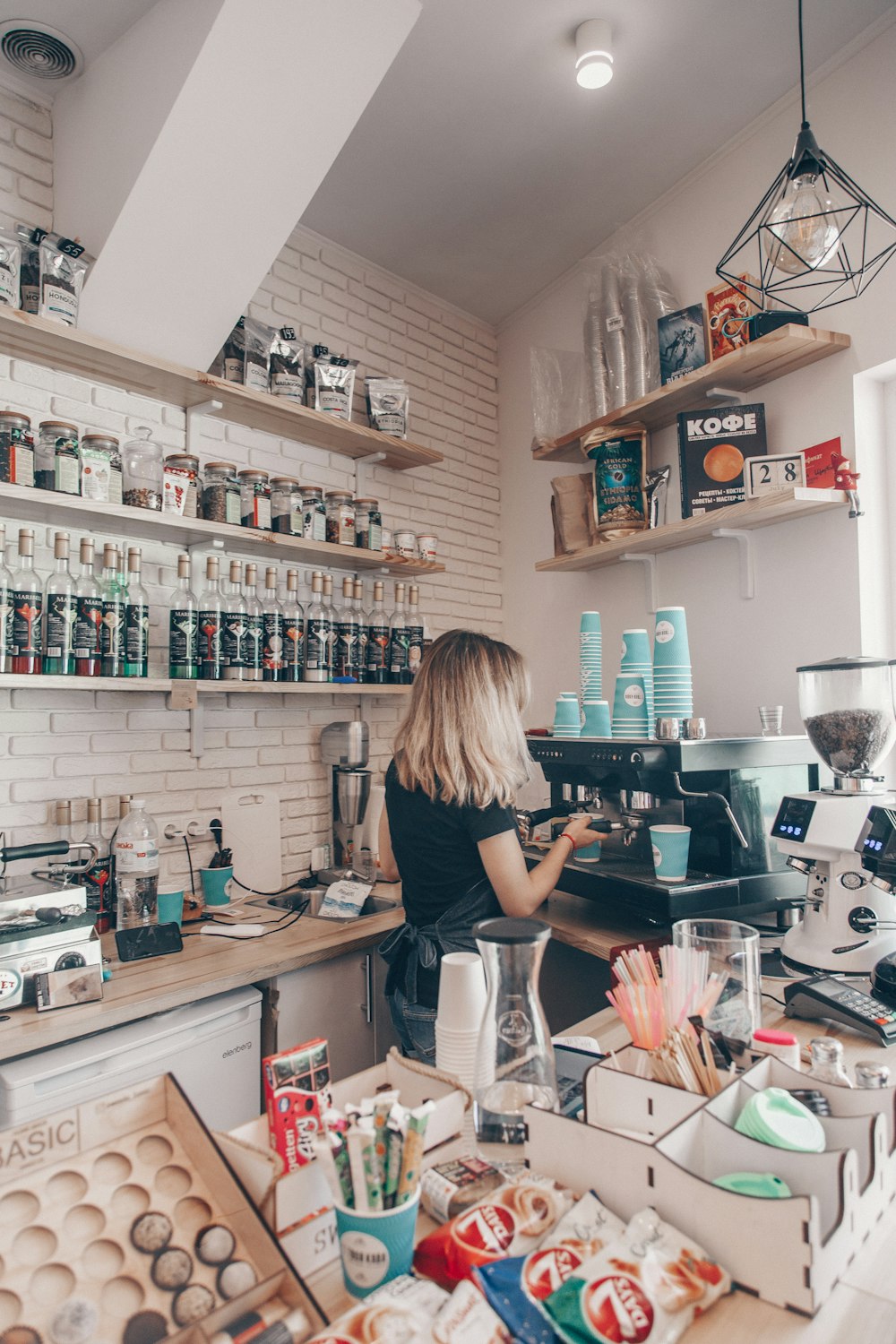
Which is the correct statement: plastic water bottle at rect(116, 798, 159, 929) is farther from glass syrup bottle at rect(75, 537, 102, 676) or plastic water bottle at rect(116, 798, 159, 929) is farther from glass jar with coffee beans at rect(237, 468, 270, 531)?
glass jar with coffee beans at rect(237, 468, 270, 531)

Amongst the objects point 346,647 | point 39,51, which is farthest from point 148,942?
point 39,51

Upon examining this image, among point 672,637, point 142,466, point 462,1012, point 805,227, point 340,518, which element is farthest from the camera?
point 340,518

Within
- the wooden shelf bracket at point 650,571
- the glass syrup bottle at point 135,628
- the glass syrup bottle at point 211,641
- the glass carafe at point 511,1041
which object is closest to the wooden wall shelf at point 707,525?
the wooden shelf bracket at point 650,571

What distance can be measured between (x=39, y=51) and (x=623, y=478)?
209 centimetres

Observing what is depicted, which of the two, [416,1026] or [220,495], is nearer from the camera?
[416,1026]

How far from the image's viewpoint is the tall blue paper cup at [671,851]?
185 cm

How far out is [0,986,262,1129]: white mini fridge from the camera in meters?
1.60

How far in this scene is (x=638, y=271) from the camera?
2.86m

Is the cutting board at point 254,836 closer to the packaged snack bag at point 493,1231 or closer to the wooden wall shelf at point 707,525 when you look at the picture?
the wooden wall shelf at point 707,525

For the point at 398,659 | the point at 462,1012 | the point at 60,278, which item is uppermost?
the point at 60,278

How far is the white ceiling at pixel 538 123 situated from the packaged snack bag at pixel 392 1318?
272 centimetres

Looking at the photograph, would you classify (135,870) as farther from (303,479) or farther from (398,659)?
(303,479)

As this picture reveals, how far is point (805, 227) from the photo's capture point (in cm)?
139

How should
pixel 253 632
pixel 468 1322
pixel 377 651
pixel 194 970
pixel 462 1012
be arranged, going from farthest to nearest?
1. pixel 377 651
2. pixel 253 632
3. pixel 194 970
4. pixel 462 1012
5. pixel 468 1322
